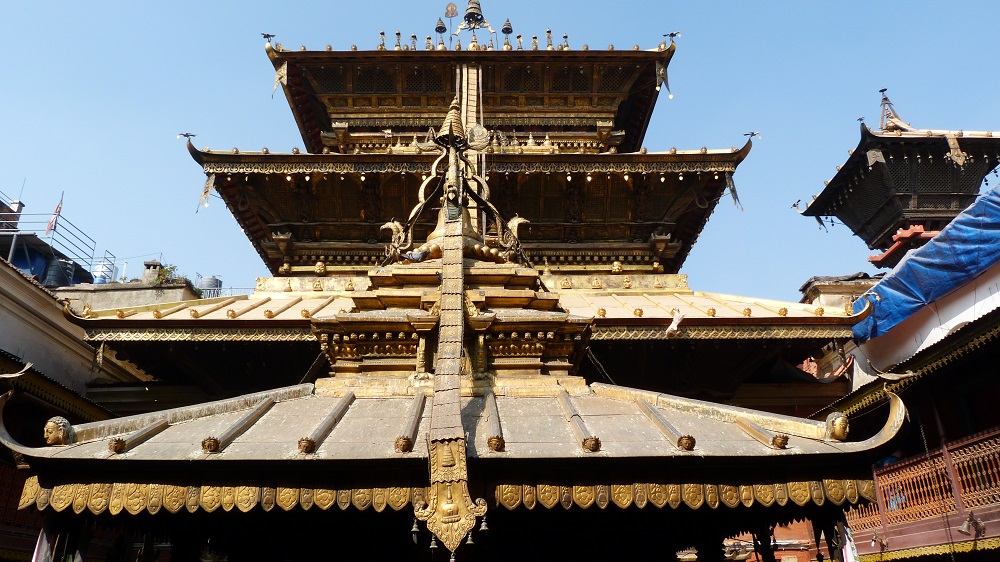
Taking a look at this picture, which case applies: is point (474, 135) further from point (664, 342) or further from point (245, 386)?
point (245, 386)

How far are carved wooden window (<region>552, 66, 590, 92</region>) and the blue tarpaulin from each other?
23.7 feet

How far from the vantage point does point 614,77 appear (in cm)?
1485

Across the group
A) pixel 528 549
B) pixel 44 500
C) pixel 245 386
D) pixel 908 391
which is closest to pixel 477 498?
pixel 528 549

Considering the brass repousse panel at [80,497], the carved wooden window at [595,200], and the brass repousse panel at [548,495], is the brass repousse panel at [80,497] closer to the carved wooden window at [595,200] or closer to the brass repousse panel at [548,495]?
the brass repousse panel at [548,495]

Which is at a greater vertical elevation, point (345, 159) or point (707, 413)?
point (345, 159)

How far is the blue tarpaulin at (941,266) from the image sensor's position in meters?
11.1

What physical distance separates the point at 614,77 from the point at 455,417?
12324mm

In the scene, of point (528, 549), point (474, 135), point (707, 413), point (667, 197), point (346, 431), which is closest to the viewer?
point (346, 431)

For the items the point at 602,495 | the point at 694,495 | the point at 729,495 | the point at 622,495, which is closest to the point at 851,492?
the point at 729,495

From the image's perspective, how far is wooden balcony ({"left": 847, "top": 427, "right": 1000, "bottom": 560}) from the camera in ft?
32.1

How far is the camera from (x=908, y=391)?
11188 millimetres

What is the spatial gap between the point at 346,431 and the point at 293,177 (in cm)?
793

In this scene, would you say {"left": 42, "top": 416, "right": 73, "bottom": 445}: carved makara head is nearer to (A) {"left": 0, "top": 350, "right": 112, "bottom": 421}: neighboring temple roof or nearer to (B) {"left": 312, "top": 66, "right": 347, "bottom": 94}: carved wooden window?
(A) {"left": 0, "top": 350, "right": 112, "bottom": 421}: neighboring temple roof

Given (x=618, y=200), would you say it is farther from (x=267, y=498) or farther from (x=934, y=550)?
(x=267, y=498)
